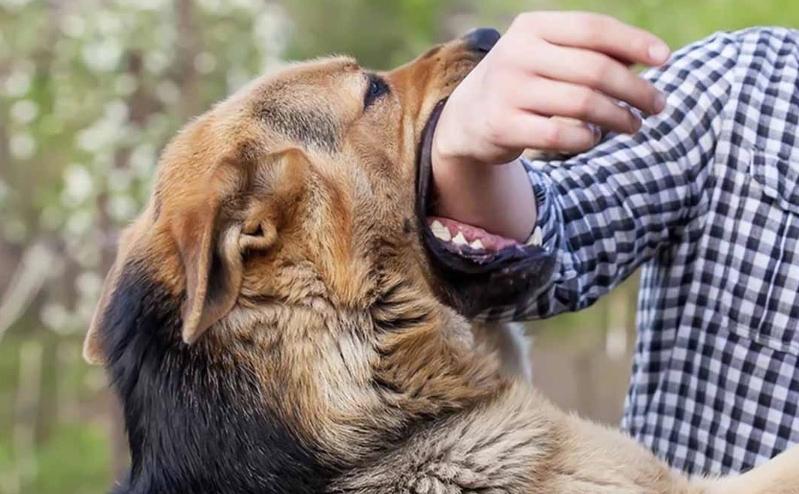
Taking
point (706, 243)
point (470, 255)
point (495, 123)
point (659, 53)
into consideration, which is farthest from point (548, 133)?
point (706, 243)

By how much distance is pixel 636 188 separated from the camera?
7.61ft

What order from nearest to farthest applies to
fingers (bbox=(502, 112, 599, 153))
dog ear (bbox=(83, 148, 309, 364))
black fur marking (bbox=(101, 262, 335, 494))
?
fingers (bbox=(502, 112, 599, 153)) → dog ear (bbox=(83, 148, 309, 364)) → black fur marking (bbox=(101, 262, 335, 494))

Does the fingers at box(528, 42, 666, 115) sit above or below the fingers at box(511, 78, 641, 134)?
above

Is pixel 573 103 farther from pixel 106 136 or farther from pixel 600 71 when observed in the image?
pixel 106 136

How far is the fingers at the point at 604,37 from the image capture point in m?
1.58

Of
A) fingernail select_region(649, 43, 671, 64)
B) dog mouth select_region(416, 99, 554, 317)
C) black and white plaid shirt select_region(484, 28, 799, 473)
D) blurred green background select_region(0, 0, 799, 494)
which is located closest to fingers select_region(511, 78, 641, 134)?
fingernail select_region(649, 43, 671, 64)

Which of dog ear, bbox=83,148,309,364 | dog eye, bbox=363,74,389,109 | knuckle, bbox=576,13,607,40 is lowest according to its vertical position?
dog ear, bbox=83,148,309,364

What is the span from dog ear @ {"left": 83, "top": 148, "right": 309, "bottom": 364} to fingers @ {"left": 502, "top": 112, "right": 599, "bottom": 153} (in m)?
0.51

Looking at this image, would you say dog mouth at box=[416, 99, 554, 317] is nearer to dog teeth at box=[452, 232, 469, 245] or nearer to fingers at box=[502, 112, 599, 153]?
dog teeth at box=[452, 232, 469, 245]

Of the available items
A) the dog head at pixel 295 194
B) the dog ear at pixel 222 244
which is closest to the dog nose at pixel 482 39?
the dog head at pixel 295 194

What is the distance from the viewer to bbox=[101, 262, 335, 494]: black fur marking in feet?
6.23

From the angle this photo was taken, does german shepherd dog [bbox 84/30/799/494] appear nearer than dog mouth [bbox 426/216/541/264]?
Yes

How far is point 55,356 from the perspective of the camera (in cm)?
694

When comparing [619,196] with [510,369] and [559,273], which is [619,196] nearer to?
[559,273]
